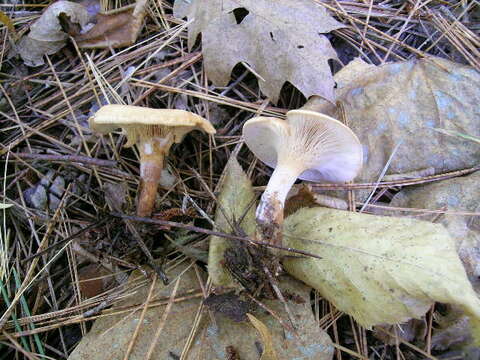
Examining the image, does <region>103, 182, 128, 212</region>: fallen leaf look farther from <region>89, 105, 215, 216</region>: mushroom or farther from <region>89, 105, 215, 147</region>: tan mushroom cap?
<region>89, 105, 215, 147</region>: tan mushroom cap

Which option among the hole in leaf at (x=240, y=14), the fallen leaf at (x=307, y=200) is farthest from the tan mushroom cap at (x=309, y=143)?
the hole in leaf at (x=240, y=14)

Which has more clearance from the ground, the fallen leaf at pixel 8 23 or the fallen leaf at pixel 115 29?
the fallen leaf at pixel 8 23

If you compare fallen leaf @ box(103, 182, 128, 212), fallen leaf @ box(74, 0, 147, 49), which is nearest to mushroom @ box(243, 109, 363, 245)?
fallen leaf @ box(103, 182, 128, 212)

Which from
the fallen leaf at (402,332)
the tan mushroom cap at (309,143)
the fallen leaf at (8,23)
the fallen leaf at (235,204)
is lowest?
the fallen leaf at (402,332)

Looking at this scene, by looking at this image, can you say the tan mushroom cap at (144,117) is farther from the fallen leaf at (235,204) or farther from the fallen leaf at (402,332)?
the fallen leaf at (402,332)

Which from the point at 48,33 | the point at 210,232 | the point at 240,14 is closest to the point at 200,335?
the point at 210,232

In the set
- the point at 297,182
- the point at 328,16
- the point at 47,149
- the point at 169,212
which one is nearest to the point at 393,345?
the point at 297,182

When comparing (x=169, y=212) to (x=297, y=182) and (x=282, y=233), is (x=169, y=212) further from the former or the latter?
(x=297, y=182)
